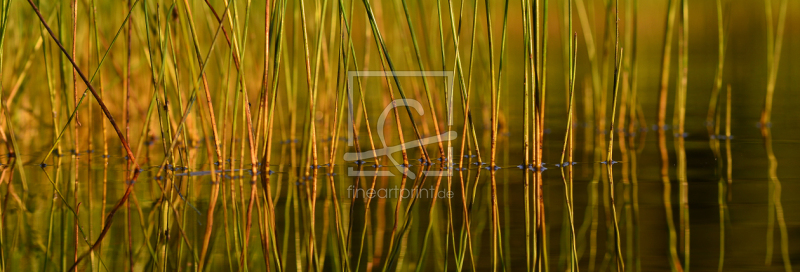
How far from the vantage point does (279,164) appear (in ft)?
7.20

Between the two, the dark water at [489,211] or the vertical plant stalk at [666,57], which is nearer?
the dark water at [489,211]

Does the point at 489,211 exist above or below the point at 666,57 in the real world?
below

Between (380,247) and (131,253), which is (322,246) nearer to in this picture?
(380,247)

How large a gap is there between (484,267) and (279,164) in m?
1.15

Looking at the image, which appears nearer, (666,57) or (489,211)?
(489,211)

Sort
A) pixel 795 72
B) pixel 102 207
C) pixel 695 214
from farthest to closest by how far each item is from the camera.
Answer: pixel 795 72 < pixel 102 207 < pixel 695 214

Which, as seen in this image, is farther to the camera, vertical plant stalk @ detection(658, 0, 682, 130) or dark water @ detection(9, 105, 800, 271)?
vertical plant stalk @ detection(658, 0, 682, 130)

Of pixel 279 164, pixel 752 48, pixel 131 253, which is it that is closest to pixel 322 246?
pixel 131 253

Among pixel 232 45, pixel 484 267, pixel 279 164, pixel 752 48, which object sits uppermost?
pixel 752 48

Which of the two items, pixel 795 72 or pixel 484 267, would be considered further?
pixel 795 72

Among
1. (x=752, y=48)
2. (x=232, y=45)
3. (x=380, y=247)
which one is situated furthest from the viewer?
(x=752, y=48)

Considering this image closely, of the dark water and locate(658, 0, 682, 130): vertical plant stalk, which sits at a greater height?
locate(658, 0, 682, 130): vertical plant stalk

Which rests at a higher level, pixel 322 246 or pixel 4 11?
pixel 4 11

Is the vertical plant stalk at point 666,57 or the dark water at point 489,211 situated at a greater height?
the vertical plant stalk at point 666,57
